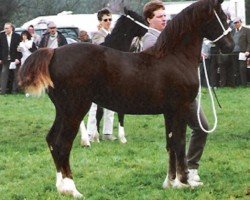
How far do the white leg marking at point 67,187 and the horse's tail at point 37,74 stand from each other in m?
1.04

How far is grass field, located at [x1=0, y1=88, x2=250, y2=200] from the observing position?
7.49 meters

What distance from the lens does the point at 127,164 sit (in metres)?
9.25

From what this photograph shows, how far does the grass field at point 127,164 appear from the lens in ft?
24.6

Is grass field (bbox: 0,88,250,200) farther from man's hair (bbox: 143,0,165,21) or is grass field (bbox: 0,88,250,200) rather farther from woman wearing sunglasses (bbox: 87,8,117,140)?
man's hair (bbox: 143,0,165,21)

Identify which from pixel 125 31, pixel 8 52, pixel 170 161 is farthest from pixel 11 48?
pixel 170 161

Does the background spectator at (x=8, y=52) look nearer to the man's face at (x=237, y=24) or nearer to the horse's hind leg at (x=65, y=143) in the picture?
the man's face at (x=237, y=24)

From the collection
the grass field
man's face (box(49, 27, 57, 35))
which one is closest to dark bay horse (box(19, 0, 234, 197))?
the grass field

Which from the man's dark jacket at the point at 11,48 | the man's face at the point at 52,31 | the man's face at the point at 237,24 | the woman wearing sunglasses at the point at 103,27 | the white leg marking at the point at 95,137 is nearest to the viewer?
the woman wearing sunglasses at the point at 103,27

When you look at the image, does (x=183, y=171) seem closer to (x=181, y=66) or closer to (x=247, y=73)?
(x=181, y=66)

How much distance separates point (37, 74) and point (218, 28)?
2196 mm

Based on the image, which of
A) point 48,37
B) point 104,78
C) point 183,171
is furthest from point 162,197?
point 48,37

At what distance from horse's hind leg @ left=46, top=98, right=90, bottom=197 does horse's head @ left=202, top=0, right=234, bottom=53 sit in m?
1.69

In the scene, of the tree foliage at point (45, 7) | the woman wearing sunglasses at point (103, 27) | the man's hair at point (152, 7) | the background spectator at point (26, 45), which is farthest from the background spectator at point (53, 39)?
the tree foliage at point (45, 7)

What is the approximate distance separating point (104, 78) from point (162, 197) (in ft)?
4.84
